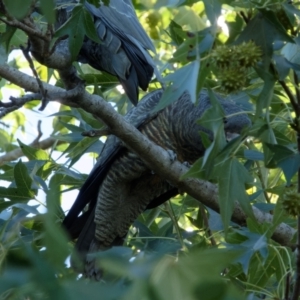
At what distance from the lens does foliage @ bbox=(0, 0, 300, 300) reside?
0.92m

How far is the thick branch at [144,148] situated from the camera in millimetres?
2266

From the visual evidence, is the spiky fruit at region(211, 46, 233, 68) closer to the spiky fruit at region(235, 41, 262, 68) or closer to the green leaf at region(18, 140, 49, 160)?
the spiky fruit at region(235, 41, 262, 68)

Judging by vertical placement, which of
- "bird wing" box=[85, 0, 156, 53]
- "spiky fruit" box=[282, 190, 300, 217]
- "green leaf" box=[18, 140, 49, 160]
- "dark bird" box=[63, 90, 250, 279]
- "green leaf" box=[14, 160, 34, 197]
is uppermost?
"bird wing" box=[85, 0, 156, 53]

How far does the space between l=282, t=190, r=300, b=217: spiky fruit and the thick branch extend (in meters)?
0.52

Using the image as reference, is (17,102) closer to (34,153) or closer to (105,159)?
(34,153)

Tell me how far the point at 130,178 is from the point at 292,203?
5.14 feet

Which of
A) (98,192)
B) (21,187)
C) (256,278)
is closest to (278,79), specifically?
(256,278)

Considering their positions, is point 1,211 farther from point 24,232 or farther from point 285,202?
point 285,202

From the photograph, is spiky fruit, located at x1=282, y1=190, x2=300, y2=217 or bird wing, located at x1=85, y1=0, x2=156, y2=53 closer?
spiky fruit, located at x1=282, y1=190, x2=300, y2=217

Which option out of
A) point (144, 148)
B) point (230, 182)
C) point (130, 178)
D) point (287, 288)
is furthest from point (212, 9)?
point (130, 178)

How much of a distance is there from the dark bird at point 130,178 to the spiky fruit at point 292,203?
1.19 m

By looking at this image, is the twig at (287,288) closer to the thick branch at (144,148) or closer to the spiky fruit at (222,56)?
the thick branch at (144,148)

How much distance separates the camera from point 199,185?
8.59 feet

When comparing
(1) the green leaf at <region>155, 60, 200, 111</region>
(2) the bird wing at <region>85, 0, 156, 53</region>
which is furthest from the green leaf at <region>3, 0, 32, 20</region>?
(2) the bird wing at <region>85, 0, 156, 53</region>
